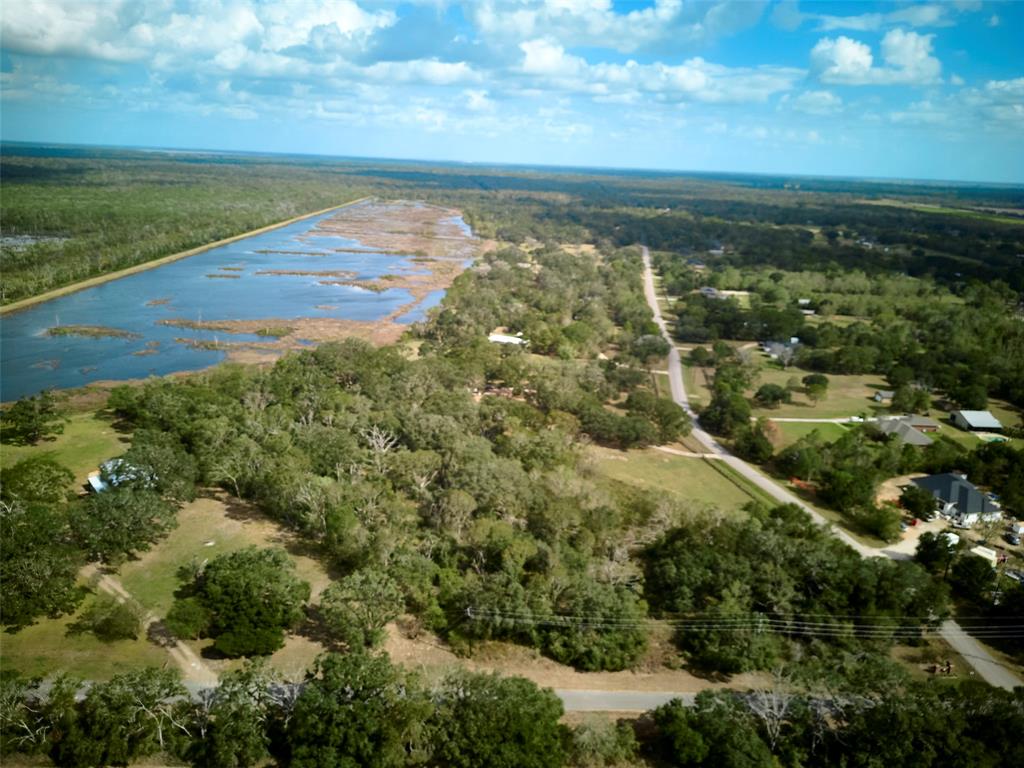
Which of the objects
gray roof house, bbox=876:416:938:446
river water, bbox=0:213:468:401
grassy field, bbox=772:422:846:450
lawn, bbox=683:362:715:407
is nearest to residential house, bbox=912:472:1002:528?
gray roof house, bbox=876:416:938:446

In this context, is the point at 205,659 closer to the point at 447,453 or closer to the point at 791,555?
the point at 447,453

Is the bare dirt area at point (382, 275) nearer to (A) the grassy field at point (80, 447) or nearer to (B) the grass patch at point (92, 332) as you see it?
(B) the grass patch at point (92, 332)

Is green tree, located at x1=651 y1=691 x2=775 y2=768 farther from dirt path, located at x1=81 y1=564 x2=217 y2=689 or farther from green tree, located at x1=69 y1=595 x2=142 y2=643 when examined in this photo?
green tree, located at x1=69 y1=595 x2=142 y2=643

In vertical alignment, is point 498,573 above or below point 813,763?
above

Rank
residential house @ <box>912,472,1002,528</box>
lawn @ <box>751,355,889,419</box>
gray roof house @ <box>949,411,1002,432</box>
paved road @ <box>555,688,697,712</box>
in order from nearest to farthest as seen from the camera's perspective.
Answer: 1. paved road @ <box>555,688,697,712</box>
2. residential house @ <box>912,472,1002,528</box>
3. gray roof house @ <box>949,411,1002,432</box>
4. lawn @ <box>751,355,889,419</box>

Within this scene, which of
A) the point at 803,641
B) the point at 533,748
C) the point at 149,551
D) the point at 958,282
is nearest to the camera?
the point at 533,748

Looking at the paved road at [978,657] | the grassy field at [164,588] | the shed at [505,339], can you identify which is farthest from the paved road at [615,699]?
the shed at [505,339]

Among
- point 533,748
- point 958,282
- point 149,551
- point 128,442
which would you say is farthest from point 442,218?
point 533,748
